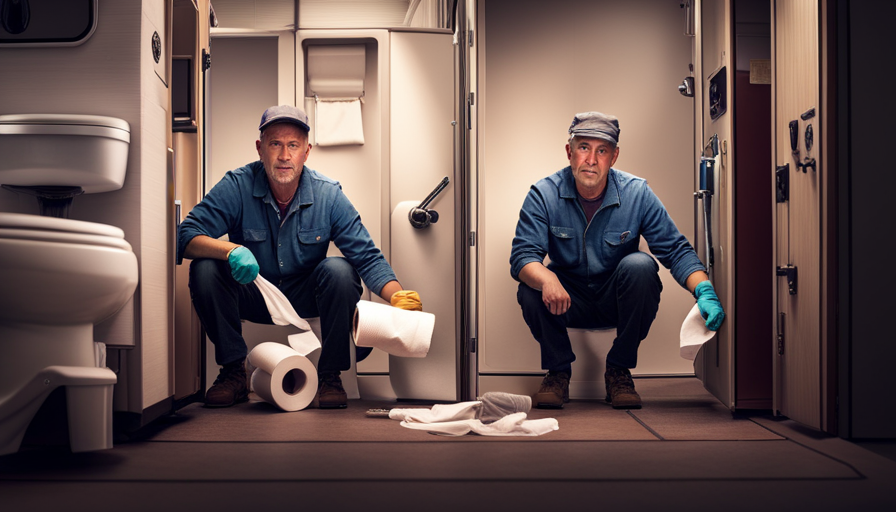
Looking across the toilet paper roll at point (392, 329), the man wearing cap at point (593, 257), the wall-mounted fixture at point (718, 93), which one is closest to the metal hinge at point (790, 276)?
the man wearing cap at point (593, 257)

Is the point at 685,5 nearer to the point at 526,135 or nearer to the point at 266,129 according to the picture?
the point at 526,135

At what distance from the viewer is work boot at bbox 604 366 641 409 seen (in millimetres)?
2572

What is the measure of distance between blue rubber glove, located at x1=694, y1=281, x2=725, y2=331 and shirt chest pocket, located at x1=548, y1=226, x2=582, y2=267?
1.47 feet

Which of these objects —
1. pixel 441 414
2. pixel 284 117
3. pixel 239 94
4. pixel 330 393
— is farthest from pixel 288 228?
pixel 441 414

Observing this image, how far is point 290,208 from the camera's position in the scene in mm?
2805

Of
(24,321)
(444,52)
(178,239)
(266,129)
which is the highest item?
(444,52)

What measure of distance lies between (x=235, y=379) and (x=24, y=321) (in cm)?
103

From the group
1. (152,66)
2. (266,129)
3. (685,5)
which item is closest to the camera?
(152,66)

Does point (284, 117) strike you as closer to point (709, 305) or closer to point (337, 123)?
point (337, 123)

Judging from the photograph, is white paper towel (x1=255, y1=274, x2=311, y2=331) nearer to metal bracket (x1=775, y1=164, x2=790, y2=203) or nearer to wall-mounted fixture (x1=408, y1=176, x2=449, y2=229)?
wall-mounted fixture (x1=408, y1=176, x2=449, y2=229)

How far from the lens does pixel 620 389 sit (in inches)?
103

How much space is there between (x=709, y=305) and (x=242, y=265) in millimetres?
1489

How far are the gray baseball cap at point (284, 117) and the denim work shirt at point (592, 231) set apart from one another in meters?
0.87

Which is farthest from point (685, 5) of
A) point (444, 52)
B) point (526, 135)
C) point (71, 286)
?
point (71, 286)
